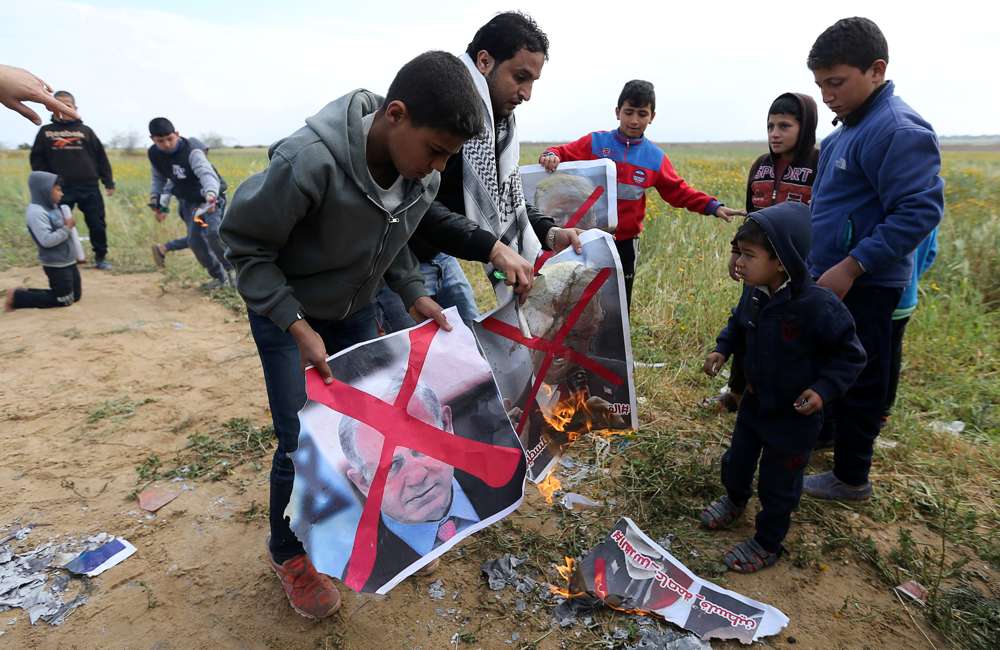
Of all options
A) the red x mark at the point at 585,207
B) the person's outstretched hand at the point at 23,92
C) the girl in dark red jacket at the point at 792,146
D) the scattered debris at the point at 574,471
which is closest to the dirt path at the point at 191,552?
the scattered debris at the point at 574,471

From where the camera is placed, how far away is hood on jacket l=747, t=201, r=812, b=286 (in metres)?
2.02

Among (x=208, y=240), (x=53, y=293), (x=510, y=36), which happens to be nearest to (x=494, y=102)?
(x=510, y=36)

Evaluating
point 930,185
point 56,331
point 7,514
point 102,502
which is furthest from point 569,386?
point 56,331

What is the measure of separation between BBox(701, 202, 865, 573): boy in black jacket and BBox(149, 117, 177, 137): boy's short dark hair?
622cm

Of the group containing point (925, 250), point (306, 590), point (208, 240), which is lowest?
point (306, 590)

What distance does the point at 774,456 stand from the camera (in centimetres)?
224

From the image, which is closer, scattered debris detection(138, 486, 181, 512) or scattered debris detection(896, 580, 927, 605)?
scattered debris detection(896, 580, 927, 605)

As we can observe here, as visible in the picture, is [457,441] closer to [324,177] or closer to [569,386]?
[569,386]

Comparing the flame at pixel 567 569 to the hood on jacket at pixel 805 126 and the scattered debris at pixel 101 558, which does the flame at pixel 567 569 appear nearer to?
the scattered debris at pixel 101 558

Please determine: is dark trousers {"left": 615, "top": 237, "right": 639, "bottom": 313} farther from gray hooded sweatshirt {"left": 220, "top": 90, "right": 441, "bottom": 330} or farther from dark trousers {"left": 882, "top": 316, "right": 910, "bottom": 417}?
gray hooded sweatshirt {"left": 220, "top": 90, "right": 441, "bottom": 330}

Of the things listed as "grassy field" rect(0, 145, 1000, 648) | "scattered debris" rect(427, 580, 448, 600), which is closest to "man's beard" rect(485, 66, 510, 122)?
"grassy field" rect(0, 145, 1000, 648)

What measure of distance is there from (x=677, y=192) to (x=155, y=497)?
11.7 ft

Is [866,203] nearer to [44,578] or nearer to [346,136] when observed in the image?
[346,136]

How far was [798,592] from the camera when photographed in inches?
88.1
